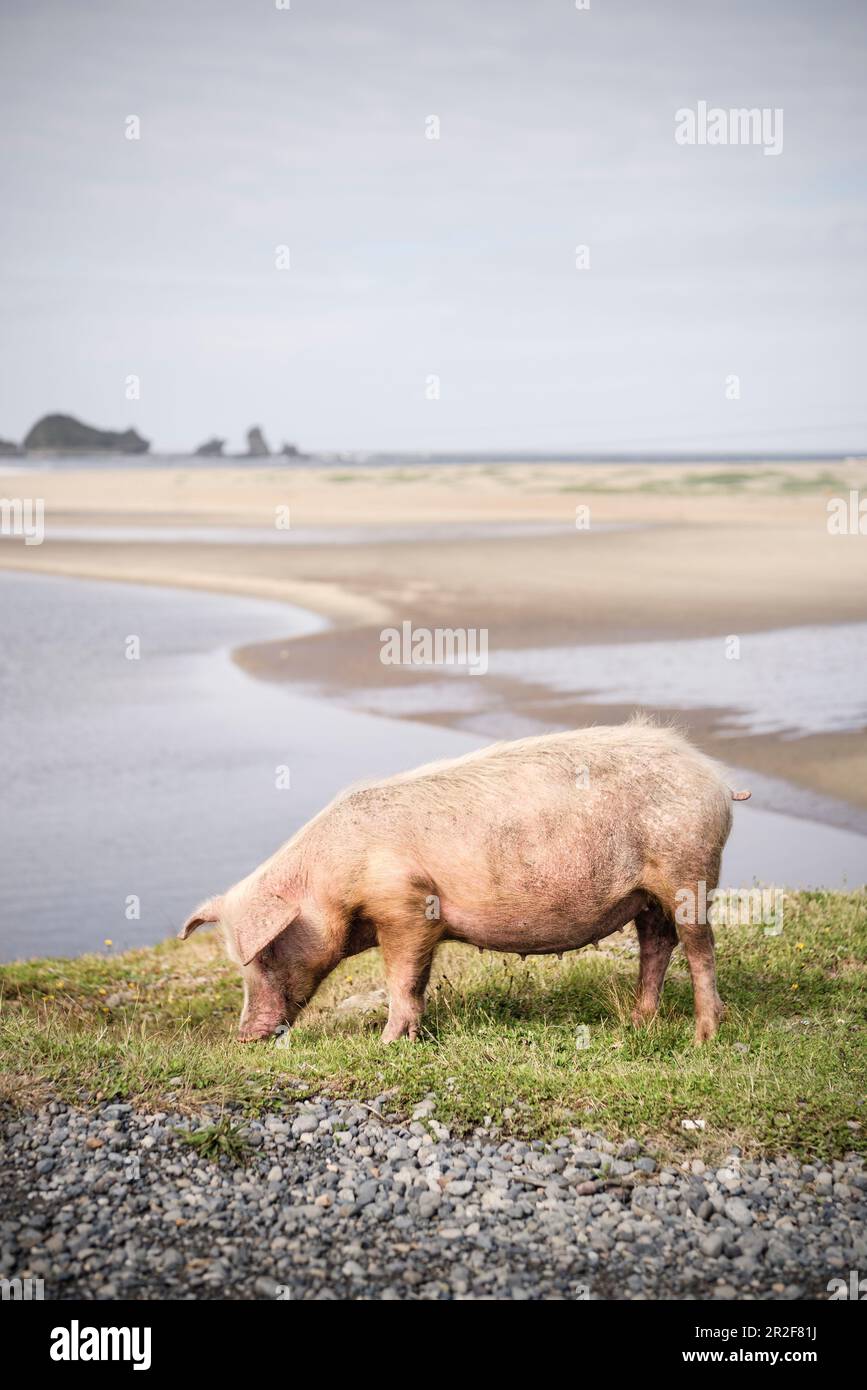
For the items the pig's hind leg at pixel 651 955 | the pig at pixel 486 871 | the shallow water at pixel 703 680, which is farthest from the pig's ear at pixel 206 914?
the shallow water at pixel 703 680

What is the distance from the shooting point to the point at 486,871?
8.67 m

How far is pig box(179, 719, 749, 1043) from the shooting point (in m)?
8.66

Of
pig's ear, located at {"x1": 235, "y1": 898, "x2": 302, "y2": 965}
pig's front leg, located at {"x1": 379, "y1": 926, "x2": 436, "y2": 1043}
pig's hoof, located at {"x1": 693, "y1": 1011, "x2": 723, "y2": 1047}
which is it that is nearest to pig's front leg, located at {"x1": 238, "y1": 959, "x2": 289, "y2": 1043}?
pig's ear, located at {"x1": 235, "y1": 898, "x2": 302, "y2": 965}

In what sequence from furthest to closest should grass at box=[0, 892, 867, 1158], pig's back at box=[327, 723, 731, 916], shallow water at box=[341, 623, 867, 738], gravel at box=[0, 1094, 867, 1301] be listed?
shallow water at box=[341, 623, 867, 738] → pig's back at box=[327, 723, 731, 916] → grass at box=[0, 892, 867, 1158] → gravel at box=[0, 1094, 867, 1301]

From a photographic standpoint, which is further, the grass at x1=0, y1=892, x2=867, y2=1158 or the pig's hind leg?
the pig's hind leg

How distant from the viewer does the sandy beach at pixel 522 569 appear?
851 inches

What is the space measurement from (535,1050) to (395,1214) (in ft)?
6.52

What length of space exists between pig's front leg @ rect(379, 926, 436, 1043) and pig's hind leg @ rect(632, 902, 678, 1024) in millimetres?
1597

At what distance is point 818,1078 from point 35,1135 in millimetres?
4526

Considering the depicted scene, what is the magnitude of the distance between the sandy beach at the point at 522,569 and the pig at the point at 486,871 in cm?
826

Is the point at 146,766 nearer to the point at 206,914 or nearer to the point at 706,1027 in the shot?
the point at 206,914

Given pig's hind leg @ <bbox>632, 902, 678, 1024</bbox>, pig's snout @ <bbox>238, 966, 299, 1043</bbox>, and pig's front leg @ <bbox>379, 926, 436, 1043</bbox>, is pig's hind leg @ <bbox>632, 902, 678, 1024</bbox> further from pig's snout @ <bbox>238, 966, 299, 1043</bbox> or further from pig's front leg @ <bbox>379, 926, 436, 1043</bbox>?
pig's snout @ <bbox>238, 966, 299, 1043</bbox>

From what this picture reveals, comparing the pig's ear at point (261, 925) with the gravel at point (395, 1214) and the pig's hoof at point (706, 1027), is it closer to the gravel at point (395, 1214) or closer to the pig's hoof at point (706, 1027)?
the gravel at point (395, 1214)

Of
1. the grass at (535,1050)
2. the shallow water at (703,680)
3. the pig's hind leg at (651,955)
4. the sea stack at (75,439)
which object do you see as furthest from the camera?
the sea stack at (75,439)
